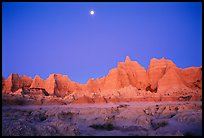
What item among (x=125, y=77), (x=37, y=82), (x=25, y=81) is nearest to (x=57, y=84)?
(x=37, y=82)

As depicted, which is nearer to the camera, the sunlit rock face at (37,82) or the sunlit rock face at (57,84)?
the sunlit rock face at (37,82)

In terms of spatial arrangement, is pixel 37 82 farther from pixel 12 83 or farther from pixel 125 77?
pixel 125 77

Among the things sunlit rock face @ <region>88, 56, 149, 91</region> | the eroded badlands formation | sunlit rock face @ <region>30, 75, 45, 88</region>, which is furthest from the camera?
sunlit rock face @ <region>30, 75, 45, 88</region>

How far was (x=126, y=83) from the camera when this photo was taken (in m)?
65.8

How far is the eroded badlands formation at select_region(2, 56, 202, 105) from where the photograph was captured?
2136 inches

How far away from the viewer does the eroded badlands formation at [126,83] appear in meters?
54.2

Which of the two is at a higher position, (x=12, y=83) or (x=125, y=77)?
(x=125, y=77)

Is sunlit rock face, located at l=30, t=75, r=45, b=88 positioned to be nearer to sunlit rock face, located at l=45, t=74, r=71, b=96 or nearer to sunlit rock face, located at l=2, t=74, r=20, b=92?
sunlit rock face, located at l=45, t=74, r=71, b=96

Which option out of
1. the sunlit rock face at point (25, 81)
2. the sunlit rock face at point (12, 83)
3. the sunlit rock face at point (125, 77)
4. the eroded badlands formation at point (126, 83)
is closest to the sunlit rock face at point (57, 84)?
the eroded badlands formation at point (126, 83)

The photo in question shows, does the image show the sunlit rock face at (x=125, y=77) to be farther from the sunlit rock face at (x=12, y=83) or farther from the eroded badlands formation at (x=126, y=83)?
the sunlit rock face at (x=12, y=83)

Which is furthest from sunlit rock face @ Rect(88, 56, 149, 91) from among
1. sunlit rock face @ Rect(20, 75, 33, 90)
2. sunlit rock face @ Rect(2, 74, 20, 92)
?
sunlit rock face @ Rect(2, 74, 20, 92)

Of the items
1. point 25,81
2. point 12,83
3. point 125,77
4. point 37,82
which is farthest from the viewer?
point 37,82

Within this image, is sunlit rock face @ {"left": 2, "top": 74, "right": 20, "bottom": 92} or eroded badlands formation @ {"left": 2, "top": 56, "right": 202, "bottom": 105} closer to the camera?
eroded badlands formation @ {"left": 2, "top": 56, "right": 202, "bottom": 105}

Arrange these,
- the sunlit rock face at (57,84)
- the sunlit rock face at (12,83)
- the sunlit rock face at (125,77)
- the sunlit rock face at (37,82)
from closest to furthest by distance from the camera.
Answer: the sunlit rock face at (125,77) < the sunlit rock face at (12,83) < the sunlit rock face at (37,82) < the sunlit rock face at (57,84)
